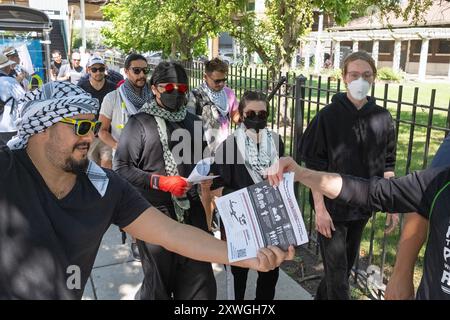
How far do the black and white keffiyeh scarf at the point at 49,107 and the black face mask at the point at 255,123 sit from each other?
61.3 inches

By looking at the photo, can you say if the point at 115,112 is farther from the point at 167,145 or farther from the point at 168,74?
the point at 167,145

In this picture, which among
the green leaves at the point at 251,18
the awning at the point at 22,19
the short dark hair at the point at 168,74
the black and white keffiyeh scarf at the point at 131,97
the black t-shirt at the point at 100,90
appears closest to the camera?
the short dark hair at the point at 168,74

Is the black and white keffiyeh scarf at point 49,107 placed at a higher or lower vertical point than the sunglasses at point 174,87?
higher

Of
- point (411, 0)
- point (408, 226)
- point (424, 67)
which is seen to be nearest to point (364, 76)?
point (408, 226)

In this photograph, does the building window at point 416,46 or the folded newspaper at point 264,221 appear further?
the building window at point 416,46

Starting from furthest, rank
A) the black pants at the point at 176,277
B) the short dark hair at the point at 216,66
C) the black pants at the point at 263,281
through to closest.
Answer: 1. the short dark hair at the point at 216,66
2. the black pants at the point at 263,281
3. the black pants at the point at 176,277

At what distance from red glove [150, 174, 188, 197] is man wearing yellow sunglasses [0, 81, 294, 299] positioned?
2.71ft

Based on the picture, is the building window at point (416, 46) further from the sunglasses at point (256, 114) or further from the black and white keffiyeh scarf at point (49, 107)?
the black and white keffiyeh scarf at point (49, 107)

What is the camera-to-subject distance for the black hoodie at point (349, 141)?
3.04 meters

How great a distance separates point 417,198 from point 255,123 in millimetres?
1560

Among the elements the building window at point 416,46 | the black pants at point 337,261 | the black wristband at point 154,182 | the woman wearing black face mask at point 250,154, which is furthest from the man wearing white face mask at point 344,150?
the building window at point 416,46

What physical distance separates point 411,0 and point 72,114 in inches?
224

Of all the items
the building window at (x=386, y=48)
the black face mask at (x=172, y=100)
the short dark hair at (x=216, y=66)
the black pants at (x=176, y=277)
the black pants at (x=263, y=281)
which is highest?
the short dark hair at (x=216, y=66)

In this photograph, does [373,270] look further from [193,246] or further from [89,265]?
[89,265]
